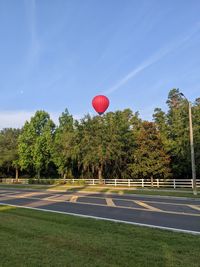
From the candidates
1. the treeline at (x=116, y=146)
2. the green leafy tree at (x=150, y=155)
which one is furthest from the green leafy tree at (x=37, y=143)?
the green leafy tree at (x=150, y=155)

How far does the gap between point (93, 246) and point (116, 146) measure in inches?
1527

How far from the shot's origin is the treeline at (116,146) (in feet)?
138

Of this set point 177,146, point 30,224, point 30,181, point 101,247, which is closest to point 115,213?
point 30,224

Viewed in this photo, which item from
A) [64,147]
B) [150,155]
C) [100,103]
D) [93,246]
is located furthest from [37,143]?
[93,246]

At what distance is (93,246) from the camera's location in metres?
7.42

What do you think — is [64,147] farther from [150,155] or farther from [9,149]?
[9,149]

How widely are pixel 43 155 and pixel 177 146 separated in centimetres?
2829

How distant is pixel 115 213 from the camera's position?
1463 centimetres

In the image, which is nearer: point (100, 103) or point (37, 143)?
point (100, 103)

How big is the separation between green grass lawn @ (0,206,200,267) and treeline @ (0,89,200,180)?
31.7 m

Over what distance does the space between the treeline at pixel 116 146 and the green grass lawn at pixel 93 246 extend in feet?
104

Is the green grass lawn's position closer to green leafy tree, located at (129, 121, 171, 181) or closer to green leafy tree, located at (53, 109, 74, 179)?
green leafy tree, located at (129, 121, 171, 181)

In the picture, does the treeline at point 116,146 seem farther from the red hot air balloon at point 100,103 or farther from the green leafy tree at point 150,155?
the red hot air balloon at point 100,103

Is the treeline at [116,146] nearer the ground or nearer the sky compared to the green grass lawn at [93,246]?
nearer the sky
